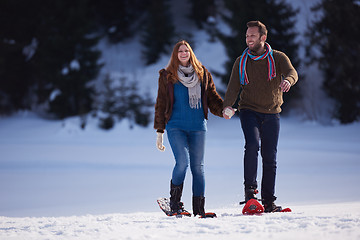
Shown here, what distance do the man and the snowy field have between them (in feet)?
1.49

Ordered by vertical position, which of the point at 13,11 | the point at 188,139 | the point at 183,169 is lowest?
the point at 183,169

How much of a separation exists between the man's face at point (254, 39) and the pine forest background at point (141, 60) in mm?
12497

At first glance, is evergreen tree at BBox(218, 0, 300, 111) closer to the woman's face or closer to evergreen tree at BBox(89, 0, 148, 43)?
evergreen tree at BBox(89, 0, 148, 43)

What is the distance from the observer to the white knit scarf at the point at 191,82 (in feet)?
13.6

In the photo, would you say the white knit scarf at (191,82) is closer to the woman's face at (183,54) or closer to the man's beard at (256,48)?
the woman's face at (183,54)

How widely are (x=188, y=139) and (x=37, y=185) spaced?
184 inches

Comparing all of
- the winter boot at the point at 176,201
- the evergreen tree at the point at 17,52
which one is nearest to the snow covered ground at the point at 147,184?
the winter boot at the point at 176,201

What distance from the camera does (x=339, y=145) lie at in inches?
493

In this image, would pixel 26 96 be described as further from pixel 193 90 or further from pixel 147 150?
pixel 193 90

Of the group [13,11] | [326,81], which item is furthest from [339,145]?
[13,11]

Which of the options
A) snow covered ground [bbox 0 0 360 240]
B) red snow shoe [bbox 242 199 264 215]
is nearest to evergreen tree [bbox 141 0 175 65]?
snow covered ground [bbox 0 0 360 240]

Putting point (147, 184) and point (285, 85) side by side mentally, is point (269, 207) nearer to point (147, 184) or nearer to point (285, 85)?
point (285, 85)

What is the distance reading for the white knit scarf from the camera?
4.14m

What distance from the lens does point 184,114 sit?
4141mm
